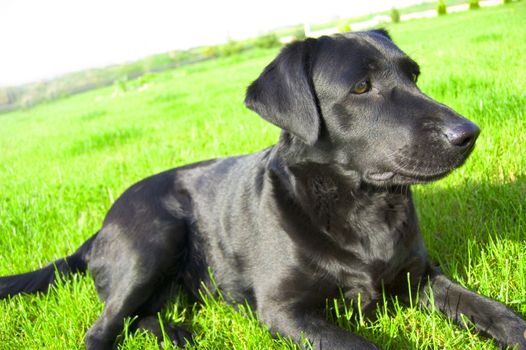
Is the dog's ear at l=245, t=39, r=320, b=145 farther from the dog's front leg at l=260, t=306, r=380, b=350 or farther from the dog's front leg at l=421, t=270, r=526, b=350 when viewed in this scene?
the dog's front leg at l=421, t=270, r=526, b=350

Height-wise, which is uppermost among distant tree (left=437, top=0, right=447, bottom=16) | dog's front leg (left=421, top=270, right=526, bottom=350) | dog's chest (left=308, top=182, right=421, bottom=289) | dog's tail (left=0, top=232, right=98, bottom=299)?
distant tree (left=437, top=0, right=447, bottom=16)

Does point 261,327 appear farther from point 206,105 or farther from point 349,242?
point 206,105

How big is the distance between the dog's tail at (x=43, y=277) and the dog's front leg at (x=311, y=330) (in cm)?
136

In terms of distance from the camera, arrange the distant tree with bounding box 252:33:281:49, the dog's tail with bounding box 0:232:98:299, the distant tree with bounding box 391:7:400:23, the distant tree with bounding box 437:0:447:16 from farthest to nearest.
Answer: the distant tree with bounding box 252:33:281:49 < the distant tree with bounding box 391:7:400:23 < the distant tree with bounding box 437:0:447:16 < the dog's tail with bounding box 0:232:98:299

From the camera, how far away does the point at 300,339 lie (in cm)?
214

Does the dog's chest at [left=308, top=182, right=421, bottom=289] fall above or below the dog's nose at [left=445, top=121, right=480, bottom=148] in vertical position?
below

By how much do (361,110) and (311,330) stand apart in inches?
39.6

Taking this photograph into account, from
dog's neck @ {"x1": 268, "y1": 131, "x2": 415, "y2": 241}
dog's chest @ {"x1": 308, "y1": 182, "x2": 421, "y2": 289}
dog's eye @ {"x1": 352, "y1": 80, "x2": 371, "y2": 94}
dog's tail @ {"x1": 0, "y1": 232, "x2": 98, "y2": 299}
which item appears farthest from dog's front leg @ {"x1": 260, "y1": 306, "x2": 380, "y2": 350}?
dog's tail @ {"x1": 0, "y1": 232, "x2": 98, "y2": 299}

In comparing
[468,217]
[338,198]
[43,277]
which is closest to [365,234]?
[338,198]

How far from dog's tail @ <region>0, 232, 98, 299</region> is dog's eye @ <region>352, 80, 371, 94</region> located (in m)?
1.88

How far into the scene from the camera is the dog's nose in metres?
2.00

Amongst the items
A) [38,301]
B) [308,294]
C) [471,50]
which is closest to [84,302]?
[38,301]

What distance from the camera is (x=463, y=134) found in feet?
6.57

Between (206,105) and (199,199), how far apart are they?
23.5 feet
